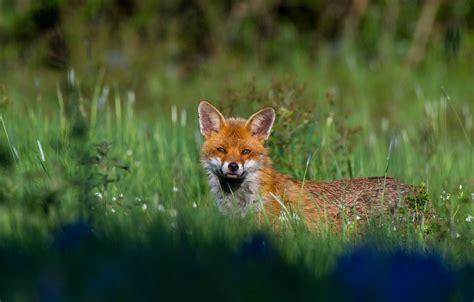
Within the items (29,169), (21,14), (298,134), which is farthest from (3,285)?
(21,14)

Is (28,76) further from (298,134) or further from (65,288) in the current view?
(65,288)

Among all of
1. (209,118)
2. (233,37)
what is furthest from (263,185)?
(233,37)

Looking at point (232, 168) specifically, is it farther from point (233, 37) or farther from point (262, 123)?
point (233, 37)

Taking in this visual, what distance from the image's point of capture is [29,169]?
6.18 m

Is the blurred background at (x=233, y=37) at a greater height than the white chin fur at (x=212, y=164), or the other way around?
the blurred background at (x=233, y=37)

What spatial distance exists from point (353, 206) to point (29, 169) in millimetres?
2150

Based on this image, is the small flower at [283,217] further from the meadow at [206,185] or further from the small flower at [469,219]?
the small flower at [469,219]

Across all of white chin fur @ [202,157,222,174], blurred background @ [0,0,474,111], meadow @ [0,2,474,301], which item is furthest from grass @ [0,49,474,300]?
blurred background @ [0,0,474,111]

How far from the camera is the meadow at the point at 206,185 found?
8.20 feet

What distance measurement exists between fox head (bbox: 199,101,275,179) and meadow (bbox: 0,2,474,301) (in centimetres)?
26

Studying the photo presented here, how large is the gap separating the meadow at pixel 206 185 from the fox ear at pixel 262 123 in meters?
0.39

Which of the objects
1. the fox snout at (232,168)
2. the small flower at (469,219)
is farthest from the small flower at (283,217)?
the small flower at (469,219)

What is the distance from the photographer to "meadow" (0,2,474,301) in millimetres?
2498

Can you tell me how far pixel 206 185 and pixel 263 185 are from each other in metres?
0.77
